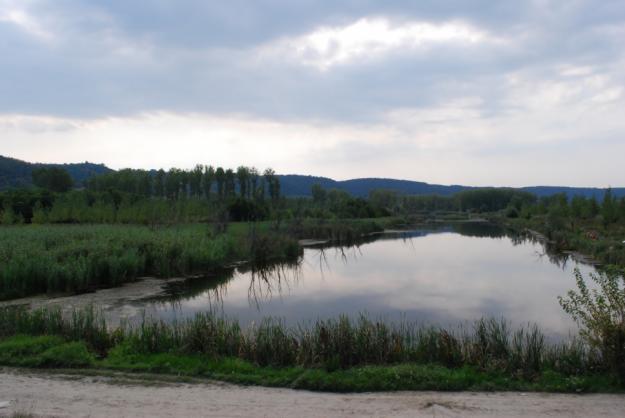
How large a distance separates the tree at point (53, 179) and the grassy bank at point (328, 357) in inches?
2978

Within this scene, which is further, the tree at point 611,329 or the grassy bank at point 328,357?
the grassy bank at point 328,357

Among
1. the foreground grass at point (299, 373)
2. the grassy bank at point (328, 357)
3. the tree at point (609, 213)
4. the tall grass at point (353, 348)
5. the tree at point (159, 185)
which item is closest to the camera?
the foreground grass at point (299, 373)

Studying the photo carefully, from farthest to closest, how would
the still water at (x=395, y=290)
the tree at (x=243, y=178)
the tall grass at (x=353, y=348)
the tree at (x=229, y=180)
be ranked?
the tree at (x=243, y=178), the tree at (x=229, y=180), the still water at (x=395, y=290), the tall grass at (x=353, y=348)

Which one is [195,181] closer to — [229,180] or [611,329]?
[229,180]

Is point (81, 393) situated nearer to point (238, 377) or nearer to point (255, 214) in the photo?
point (238, 377)

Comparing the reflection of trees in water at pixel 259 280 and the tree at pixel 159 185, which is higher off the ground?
the tree at pixel 159 185

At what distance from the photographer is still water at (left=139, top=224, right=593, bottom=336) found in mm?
14086

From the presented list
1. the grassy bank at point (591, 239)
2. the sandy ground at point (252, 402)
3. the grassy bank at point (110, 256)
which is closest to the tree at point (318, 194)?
the grassy bank at point (591, 239)

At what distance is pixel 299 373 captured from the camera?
768cm

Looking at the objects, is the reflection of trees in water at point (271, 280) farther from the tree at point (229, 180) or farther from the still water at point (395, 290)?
the tree at point (229, 180)

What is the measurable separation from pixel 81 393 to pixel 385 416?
4191 mm

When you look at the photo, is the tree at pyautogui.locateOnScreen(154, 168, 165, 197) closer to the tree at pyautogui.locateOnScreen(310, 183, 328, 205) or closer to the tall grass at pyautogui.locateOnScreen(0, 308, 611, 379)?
the tree at pyautogui.locateOnScreen(310, 183, 328, 205)

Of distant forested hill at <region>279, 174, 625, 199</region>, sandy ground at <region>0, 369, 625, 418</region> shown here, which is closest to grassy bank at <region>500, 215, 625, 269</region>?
sandy ground at <region>0, 369, 625, 418</region>

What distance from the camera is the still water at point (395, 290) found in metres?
14.1
